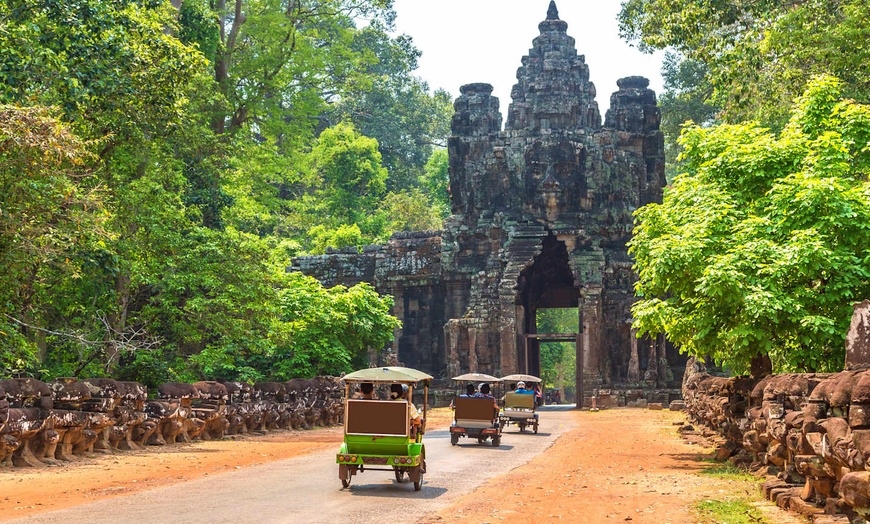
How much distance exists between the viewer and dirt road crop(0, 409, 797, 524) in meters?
11.6

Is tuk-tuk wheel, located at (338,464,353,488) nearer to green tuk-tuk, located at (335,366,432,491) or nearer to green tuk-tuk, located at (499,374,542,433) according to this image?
green tuk-tuk, located at (335,366,432,491)

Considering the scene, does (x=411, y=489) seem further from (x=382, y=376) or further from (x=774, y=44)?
(x=774, y=44)

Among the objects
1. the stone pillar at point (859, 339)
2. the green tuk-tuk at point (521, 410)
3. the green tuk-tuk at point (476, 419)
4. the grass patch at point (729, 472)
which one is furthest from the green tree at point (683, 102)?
the stone pillar at point (859, 339)

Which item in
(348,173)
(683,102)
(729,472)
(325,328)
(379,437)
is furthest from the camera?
(348,173)

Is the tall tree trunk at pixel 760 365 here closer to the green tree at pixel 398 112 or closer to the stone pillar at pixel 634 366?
the stone pillar at pixel 634 366

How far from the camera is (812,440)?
11.0 m

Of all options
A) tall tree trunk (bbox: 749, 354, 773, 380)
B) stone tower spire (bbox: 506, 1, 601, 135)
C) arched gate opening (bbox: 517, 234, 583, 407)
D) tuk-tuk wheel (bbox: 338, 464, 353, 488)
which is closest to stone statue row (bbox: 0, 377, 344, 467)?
tuk-tuk wheel (bbox: 338, 464, 353, 488)

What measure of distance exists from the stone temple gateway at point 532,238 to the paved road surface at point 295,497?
23.7 m

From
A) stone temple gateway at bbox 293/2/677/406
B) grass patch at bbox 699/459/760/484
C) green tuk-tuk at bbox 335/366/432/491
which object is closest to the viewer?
green tuk-tuk at bbox 335/366/432/491


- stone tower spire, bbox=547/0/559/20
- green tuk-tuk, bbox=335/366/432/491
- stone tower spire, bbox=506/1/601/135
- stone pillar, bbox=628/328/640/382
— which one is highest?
stone tower spire, bbox=547/0/559/20

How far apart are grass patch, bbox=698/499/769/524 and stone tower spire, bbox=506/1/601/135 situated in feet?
108

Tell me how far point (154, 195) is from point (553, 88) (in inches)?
976

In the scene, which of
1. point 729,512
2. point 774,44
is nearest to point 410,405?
point 729,512

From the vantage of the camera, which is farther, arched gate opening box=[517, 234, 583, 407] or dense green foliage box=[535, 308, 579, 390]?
dense green foliage box=[535, 308, 579, 390]
